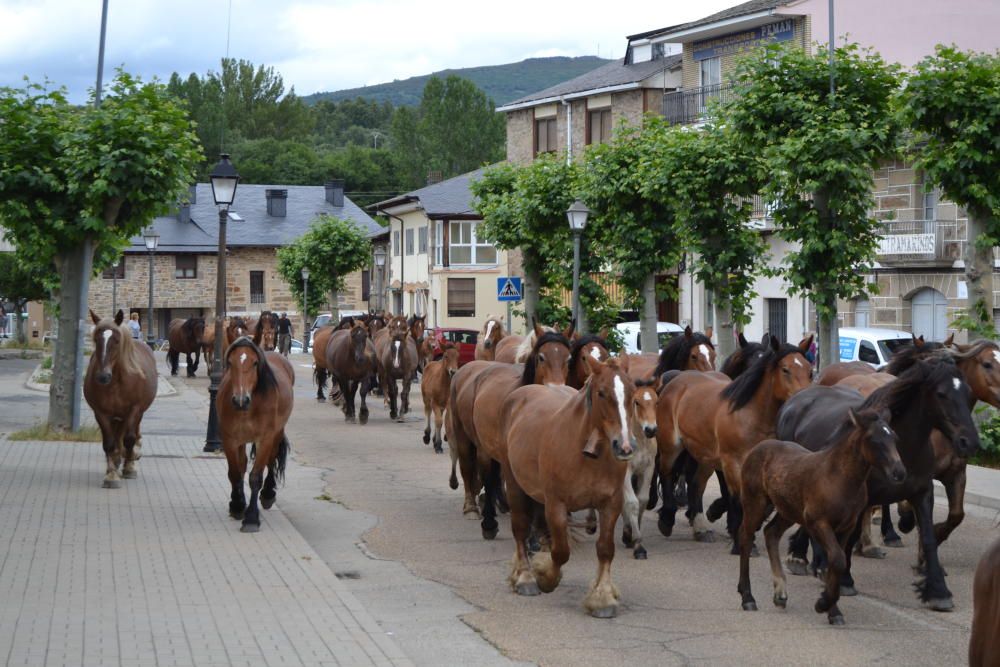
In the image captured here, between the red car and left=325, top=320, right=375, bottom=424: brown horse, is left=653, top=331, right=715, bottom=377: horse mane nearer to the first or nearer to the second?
left=325, top=320, right=375, bottom=424: brown horse

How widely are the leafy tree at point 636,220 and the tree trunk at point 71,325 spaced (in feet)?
39.5

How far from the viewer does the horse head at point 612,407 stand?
325 inches

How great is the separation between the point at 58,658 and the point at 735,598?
15.5 feet

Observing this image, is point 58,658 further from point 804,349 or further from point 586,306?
point 586,306

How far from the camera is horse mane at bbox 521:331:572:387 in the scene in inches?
454

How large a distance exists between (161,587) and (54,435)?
11.3 m

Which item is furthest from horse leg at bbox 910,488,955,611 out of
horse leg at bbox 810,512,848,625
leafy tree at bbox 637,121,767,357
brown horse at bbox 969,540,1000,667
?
leafy tree at bbox 637,121,767,357

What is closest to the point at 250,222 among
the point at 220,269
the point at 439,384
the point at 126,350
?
the point at 220,269

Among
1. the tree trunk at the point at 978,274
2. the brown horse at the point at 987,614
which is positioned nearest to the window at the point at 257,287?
the tree trunk at the point at 978,274

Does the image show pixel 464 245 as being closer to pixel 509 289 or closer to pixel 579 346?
pixel 509 289

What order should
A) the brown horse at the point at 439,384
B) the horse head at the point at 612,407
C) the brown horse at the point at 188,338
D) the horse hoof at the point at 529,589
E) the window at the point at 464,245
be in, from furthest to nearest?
the window at the point at 464,245, the brown horse at the point at 188,338, the brown horse at the point at 439,384, the horse hoof at the point at 529,589, the horse head at the point at 612,407

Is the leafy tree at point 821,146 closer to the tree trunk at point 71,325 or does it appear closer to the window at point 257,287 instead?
the tree trunk at point 71,325

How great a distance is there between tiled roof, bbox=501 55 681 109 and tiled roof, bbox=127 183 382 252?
20214mm

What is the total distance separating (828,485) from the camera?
337 inches
